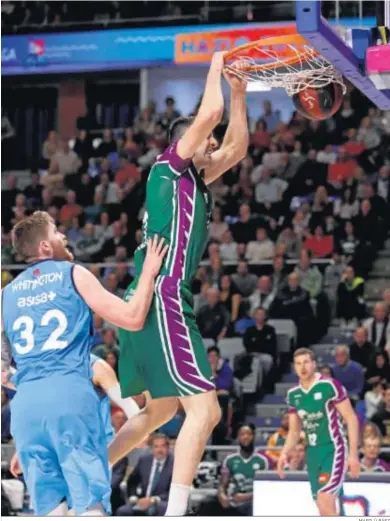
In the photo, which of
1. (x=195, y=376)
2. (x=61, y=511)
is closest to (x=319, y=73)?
(x=195, y=376)

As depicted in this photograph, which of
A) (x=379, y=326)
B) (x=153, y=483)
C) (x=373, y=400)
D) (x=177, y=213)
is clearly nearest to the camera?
(x=177, y=213)

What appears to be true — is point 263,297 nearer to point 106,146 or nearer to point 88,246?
point 88,246

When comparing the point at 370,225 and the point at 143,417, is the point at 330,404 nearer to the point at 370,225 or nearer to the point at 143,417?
the point at 143,417

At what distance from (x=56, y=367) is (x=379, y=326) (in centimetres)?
908

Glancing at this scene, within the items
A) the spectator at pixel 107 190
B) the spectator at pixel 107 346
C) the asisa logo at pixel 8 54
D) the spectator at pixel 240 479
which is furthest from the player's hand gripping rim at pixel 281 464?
the asisa logo at pixel 8 54

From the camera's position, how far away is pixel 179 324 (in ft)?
23.7

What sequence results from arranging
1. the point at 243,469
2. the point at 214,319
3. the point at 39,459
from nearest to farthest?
the point at 39,459, the point at 243,469, the point at 214,319

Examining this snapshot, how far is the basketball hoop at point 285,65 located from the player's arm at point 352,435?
4003mm

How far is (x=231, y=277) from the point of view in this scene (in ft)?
55.1

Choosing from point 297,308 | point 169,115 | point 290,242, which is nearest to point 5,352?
point 297,308

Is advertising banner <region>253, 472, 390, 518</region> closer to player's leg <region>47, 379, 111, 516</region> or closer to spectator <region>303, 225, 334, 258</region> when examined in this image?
player's leg <region>47, 379, 111, 516</region>

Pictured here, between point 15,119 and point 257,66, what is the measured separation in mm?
17810

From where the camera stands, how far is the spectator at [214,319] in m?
16.1

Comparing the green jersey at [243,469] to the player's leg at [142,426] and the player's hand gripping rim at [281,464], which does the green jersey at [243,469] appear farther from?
the player's leg at [142,426]
